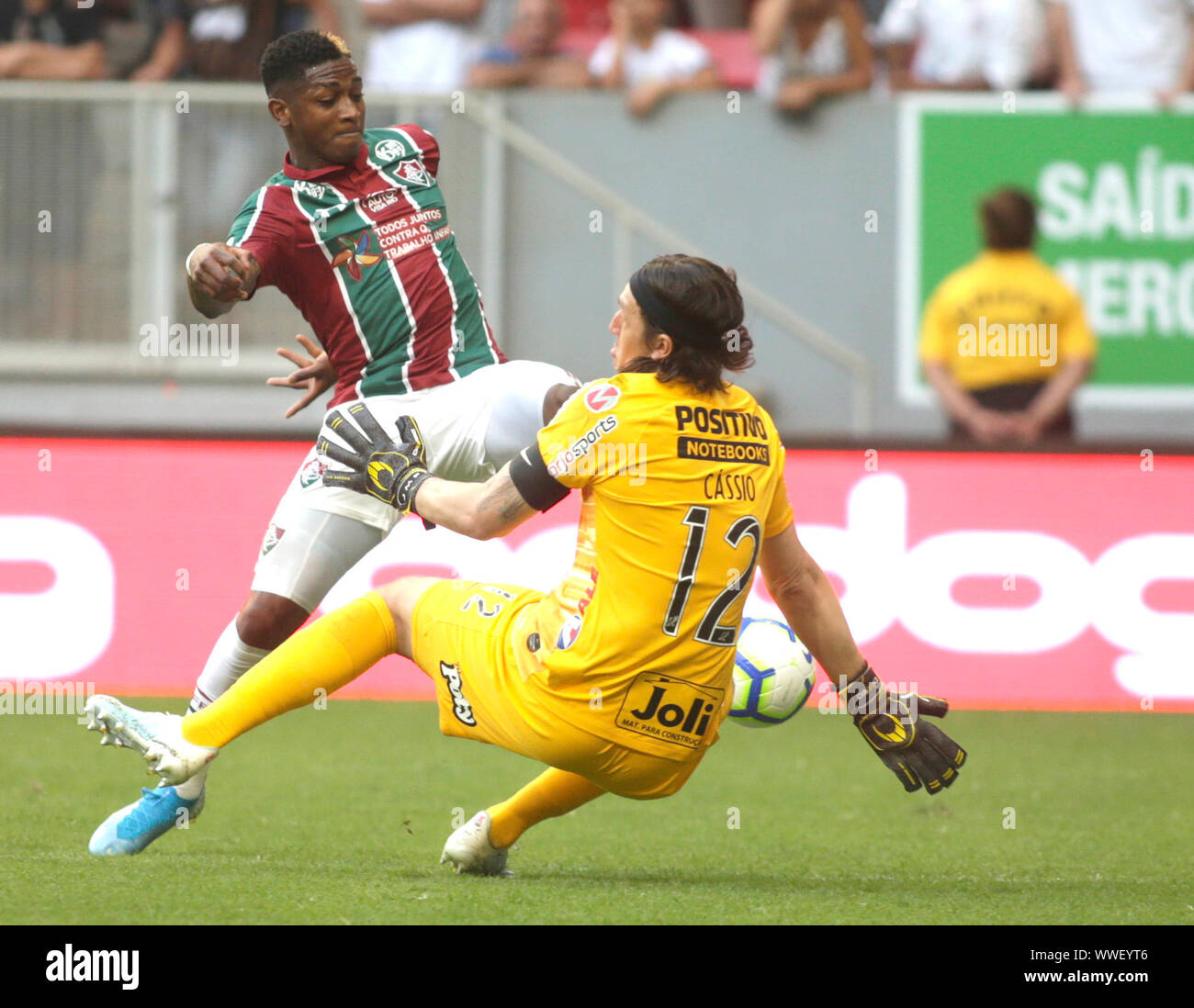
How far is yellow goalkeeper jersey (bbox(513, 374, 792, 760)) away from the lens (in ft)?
15.2

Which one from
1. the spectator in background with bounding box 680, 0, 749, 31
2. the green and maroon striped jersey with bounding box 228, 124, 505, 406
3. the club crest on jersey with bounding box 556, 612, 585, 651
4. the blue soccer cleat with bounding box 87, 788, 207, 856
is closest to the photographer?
the club crest on jersey with bounding box 556, 612, 585, 651

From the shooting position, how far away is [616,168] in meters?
10.7

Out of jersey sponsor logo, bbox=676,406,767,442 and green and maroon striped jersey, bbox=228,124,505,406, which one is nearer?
jersey sponsor logo, bbox=676,406,767,442

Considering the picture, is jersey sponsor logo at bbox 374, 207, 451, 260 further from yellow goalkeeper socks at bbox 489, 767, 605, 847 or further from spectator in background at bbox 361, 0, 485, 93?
spectator in background at bbox 361, 0, 485, 93

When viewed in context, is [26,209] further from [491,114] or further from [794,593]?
[794,593]

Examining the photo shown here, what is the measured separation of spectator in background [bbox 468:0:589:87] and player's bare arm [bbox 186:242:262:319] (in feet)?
19.0

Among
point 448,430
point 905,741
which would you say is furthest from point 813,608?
point 448,430

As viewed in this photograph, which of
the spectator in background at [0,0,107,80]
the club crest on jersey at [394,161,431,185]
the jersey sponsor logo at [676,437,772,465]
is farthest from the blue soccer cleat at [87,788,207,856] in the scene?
the spectator in background at [0,0,107,80]

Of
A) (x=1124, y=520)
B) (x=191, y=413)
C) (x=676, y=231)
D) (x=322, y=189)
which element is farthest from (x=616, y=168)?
(x=322, y=189)

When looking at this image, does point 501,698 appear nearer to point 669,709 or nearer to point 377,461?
point 669,709

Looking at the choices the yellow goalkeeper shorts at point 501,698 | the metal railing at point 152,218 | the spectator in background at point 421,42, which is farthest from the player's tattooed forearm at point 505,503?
the spectator in background at point 421,42

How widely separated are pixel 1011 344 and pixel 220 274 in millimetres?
5645

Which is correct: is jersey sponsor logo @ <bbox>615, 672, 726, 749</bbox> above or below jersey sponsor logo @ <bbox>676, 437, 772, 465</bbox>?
below

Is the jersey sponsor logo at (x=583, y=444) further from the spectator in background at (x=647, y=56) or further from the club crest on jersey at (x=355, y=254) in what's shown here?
the spectator in background at (x=647, y=56)
